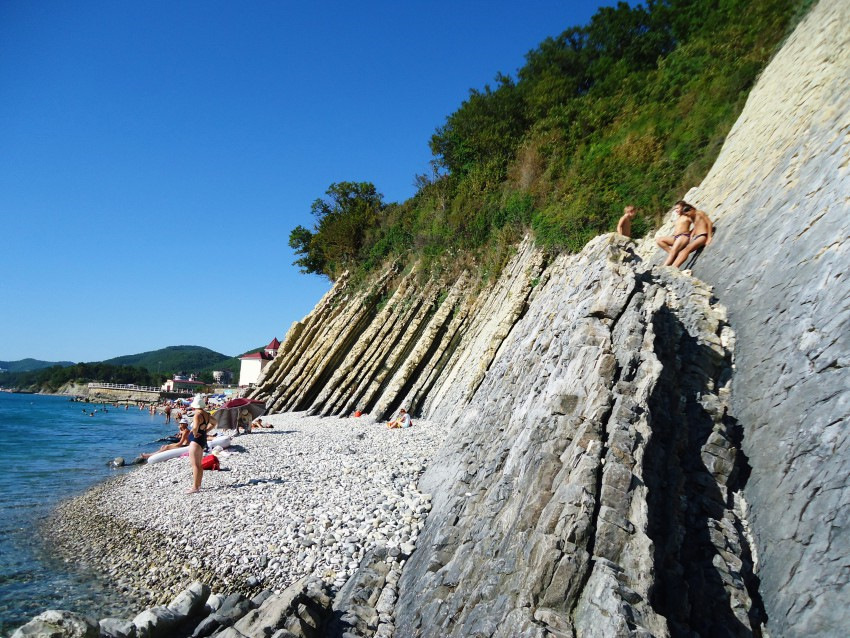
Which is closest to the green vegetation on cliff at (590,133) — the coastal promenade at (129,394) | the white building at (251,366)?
the white building at (251,366)

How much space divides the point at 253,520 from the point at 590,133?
17494mm

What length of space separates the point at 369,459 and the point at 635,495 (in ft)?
25.0

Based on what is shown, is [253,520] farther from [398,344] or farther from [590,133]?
[590,133]

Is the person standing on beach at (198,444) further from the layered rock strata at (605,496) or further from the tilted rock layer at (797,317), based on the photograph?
the tilted rock layer at (797,317)

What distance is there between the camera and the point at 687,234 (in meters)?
9.80

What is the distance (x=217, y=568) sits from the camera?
6.48 meters

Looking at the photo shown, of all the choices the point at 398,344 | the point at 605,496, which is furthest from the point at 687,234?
the point at 398,344

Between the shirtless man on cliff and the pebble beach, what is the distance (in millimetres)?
6884

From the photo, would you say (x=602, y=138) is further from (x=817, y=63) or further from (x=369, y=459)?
(x=369, y=459)

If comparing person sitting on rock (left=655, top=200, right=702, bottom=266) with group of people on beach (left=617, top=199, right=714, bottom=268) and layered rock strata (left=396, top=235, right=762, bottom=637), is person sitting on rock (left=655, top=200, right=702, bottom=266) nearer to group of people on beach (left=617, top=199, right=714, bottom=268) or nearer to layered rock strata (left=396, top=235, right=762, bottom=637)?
group of people on beach (left=617, top=199, right=714, bottom=268)

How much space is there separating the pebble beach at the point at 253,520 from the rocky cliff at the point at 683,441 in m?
0.94

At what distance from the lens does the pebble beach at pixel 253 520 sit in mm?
6391

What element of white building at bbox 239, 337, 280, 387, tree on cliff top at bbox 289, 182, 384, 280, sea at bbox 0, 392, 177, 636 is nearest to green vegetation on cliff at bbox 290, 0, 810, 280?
tree on cliff top at bbox 289, 182, 384, 280

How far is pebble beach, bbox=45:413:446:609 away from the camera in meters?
6.39
